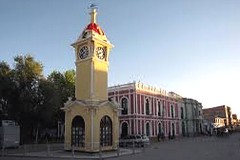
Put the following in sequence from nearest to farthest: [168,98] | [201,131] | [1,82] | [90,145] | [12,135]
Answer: [90,145]
[12,135]
[1,82]
[168,98]
[201,131]

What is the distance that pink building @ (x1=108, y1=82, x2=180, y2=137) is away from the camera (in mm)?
50094

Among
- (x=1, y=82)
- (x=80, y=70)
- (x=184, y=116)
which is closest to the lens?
(x=80, y=70)

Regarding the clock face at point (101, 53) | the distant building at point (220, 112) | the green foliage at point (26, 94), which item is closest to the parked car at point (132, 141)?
the green foliage at point (26, 94)

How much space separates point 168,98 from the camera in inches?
2437

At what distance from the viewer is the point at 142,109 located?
51.6 m

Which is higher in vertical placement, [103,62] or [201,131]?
[103,62]

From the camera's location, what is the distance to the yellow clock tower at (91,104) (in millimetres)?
27609

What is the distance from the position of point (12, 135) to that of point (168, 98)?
108 ft

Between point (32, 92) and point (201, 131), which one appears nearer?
point (32, 92)

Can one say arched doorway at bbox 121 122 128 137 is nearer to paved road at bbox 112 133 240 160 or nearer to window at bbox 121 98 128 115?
window at bbox 121 98 128 115

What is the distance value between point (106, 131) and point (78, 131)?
2.61 meters

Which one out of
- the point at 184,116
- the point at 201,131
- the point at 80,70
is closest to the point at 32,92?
the point at 80,70

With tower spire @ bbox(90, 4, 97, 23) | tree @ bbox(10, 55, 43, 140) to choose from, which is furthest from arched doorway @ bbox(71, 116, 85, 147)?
tree @ bbox(10, 55, 43, 140)

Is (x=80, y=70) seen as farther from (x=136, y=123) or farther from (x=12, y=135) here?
(x=136, y=123)
